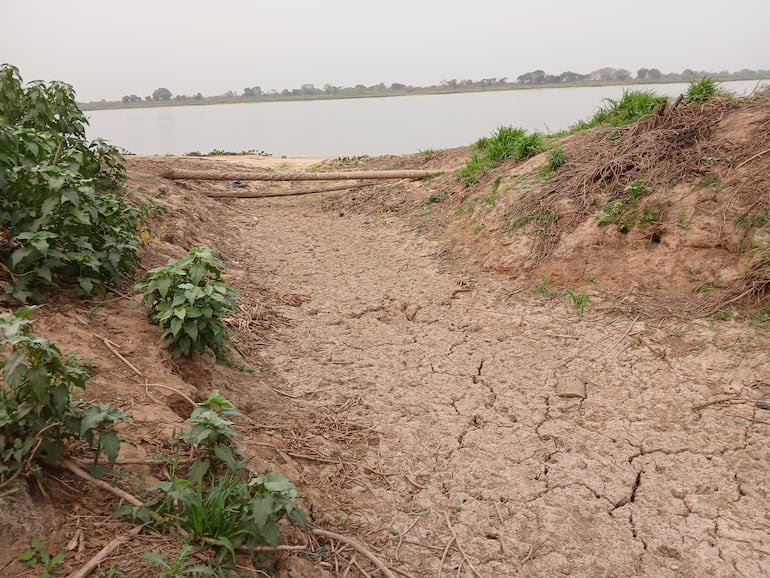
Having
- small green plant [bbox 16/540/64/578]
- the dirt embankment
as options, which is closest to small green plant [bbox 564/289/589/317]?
the dirt embankment

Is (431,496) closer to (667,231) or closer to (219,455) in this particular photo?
(219,455)

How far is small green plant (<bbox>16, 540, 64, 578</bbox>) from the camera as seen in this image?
5.51 feet

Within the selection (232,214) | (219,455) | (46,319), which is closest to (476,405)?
(219,455)

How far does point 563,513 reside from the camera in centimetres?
273

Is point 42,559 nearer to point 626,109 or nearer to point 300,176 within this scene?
point 626,109

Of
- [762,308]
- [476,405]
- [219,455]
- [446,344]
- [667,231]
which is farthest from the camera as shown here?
[667,231]

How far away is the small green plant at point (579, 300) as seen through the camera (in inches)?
181

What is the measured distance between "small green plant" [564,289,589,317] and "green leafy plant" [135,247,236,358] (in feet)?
9.12

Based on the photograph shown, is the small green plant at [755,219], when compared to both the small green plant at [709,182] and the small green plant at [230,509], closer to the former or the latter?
the small green plant at [709,182]

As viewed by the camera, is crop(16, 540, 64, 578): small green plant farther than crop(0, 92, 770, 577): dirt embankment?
No

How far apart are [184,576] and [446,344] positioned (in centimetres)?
288

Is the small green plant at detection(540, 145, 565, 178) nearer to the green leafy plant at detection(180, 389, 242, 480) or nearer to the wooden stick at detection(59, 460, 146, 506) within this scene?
the green leafy plant at detection(180, 389, 242, 480)

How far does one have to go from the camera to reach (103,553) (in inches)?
70.1

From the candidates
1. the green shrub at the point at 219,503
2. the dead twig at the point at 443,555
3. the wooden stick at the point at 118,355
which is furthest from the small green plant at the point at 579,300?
the wooden stick at the point at 118,355
